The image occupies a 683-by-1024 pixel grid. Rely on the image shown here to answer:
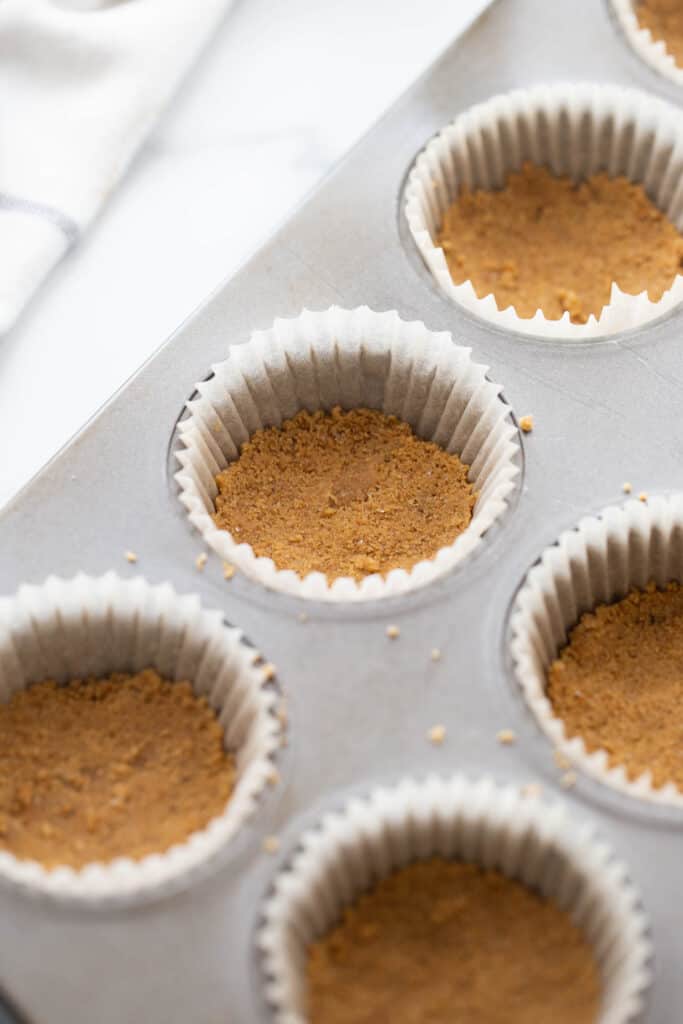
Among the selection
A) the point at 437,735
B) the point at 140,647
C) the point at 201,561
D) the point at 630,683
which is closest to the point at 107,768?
the point at 140,647

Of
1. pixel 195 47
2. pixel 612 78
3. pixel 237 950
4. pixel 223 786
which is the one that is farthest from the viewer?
pixel 195 47

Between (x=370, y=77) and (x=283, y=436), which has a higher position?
(x=370, y=77)

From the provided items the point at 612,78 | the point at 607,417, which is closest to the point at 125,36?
the point at 612,78

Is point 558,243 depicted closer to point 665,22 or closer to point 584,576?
point 665,22

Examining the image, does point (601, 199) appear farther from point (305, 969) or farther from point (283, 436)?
point (305, 969)

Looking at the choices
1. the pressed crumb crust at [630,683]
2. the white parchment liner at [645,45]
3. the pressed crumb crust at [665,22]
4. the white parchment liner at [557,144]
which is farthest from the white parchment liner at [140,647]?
the pressed crumb crust at [665,22]

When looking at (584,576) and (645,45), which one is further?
(645,45)

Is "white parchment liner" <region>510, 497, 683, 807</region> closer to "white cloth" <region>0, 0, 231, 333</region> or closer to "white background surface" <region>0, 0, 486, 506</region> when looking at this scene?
"white background surface" <region>0, 0, 486, 506</region>

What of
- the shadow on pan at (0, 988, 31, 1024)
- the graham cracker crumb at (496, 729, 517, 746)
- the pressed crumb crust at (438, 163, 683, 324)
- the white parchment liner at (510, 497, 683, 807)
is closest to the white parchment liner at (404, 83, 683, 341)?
the pressed crumb crust at (438, 163, 683, 324)
